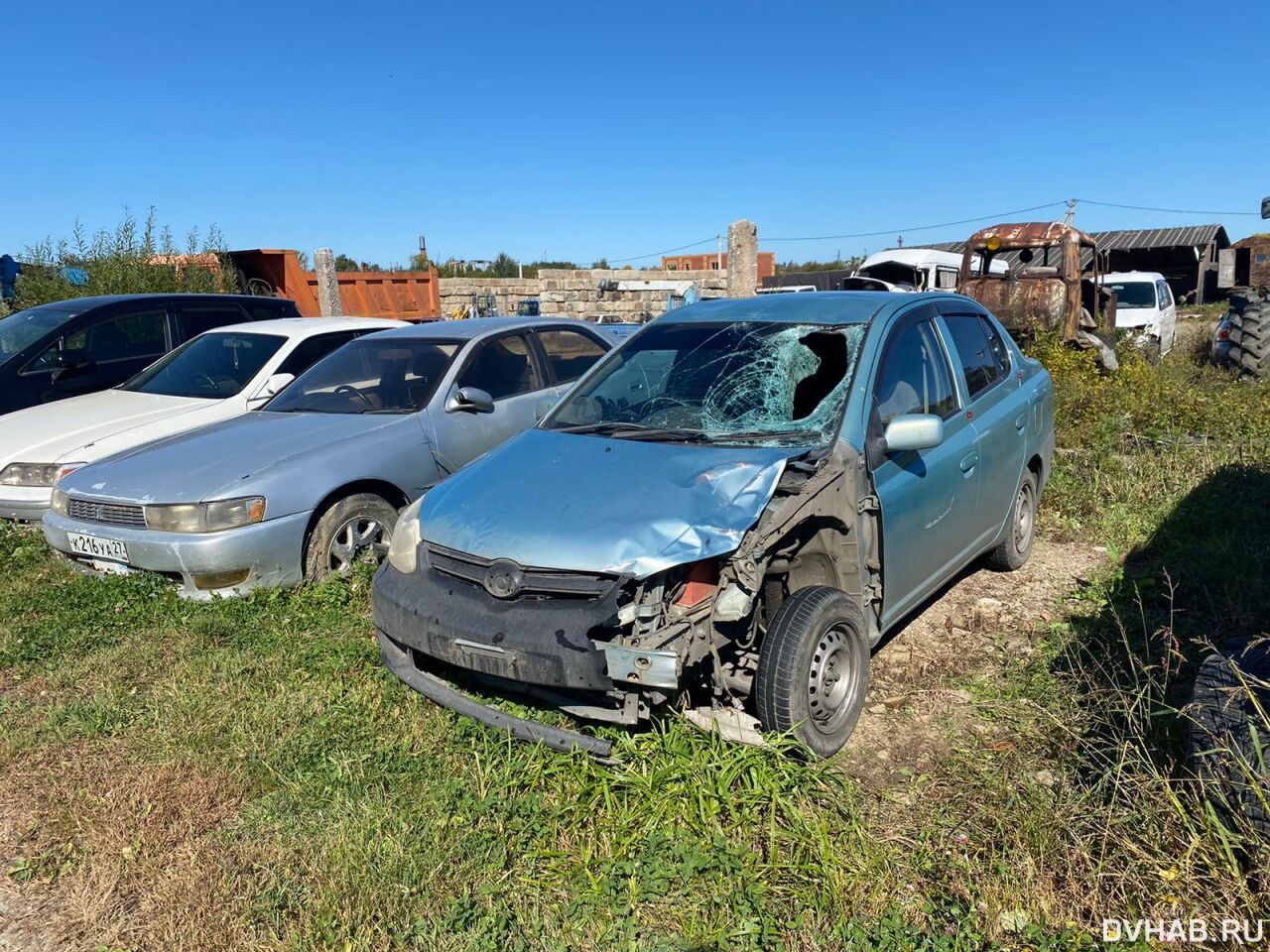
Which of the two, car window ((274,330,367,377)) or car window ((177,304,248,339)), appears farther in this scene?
car window ((177,304,248,339))

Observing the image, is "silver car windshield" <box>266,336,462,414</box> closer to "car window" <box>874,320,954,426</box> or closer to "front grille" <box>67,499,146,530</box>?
"front grille" <box>67,499,146,530</box>

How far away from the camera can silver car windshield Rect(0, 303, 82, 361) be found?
7.76m

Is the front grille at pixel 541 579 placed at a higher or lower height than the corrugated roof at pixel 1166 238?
lower

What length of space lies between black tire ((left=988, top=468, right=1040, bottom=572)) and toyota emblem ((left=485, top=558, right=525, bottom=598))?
3142 millimetres

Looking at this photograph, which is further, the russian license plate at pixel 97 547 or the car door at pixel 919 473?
the russian license plate at pixel 97 547

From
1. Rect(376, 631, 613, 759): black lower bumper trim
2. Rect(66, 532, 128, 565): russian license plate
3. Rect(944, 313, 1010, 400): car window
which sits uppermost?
Rect(944, 313, 1010, 400): car window

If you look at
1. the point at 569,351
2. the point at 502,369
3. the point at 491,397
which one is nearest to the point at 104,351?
the point at 502,369

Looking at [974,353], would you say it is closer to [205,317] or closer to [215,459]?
[215,459]

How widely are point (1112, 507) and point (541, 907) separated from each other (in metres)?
5.17

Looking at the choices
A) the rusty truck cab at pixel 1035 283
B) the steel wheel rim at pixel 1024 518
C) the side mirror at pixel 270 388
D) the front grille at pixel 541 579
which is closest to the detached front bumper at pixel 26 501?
the side mirror at pixel 270 388


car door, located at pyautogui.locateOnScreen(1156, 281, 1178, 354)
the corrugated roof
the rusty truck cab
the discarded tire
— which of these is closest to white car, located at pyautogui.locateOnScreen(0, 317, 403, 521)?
the rusty truck cab

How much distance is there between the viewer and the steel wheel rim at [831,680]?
3225mm

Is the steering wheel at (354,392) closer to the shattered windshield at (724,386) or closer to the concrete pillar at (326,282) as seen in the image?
the shattered windshield at (724,386)

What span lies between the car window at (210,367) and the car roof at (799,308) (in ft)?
13.4
